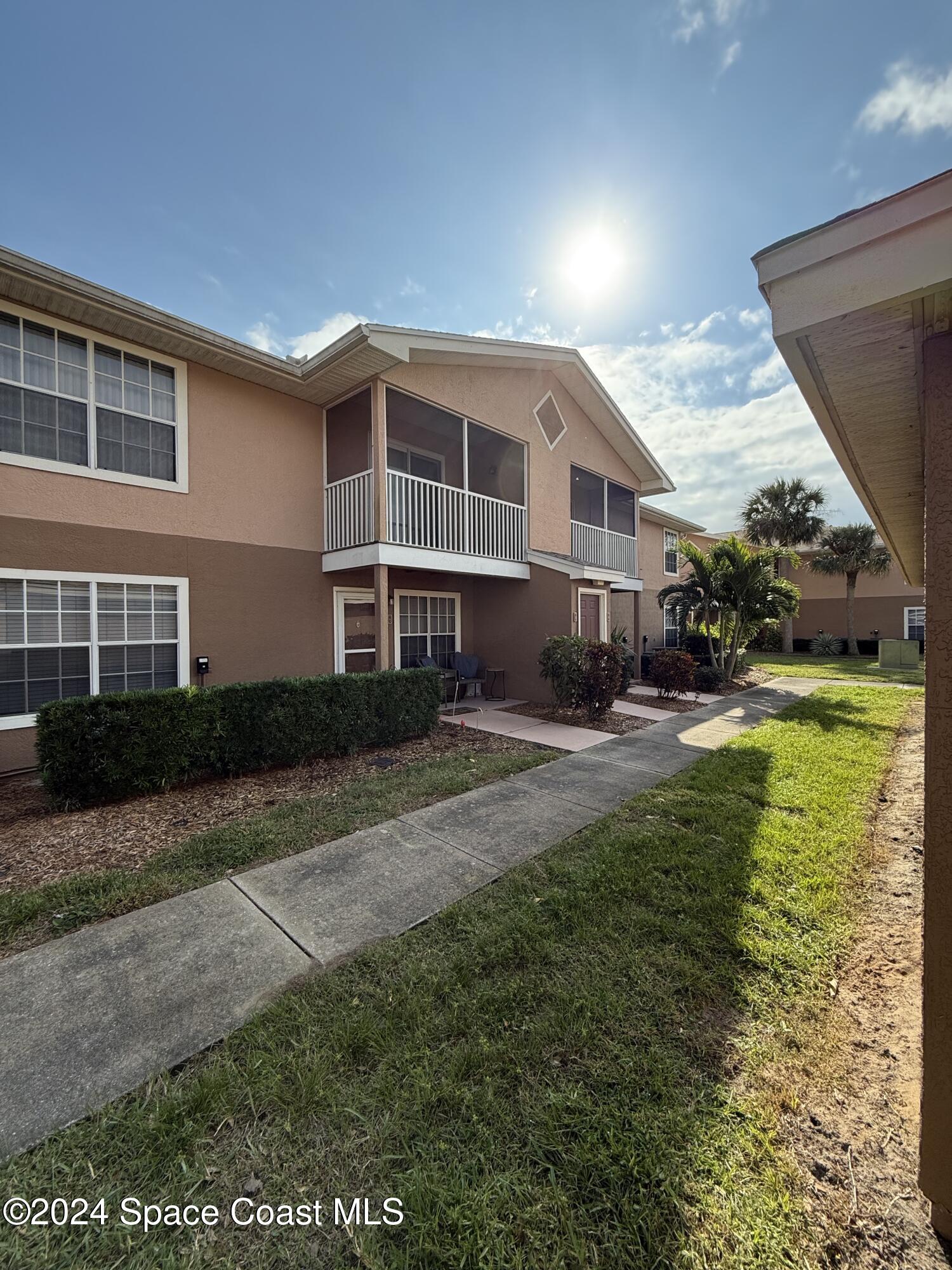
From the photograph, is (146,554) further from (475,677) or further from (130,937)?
(475,677)

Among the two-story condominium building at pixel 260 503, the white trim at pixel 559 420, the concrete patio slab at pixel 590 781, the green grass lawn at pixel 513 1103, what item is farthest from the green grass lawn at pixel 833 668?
the green grass lawn at pixel 513 1103

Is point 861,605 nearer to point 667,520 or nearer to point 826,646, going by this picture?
point 826,646

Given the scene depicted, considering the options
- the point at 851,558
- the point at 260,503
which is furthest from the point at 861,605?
the point at 260,503

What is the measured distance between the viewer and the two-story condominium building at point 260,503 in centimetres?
632

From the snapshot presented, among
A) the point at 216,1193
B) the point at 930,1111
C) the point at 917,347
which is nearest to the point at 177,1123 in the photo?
the point at 216,1193

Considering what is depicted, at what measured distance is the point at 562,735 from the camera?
809 cm

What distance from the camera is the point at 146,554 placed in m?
7.18

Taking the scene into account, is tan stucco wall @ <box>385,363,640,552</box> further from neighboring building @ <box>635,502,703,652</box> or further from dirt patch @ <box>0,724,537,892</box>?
dirt patch @ <box>0,724,537,892</box>

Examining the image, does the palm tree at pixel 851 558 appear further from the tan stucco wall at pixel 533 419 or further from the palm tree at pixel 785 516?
the tan stucco wall at pixel 533 419

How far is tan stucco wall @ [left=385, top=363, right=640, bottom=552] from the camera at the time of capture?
9469 millimetres

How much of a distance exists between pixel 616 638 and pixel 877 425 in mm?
8818

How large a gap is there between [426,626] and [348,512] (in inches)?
138

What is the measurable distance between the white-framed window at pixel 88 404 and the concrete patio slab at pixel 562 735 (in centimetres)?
660

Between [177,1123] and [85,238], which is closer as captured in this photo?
[177,1123]
